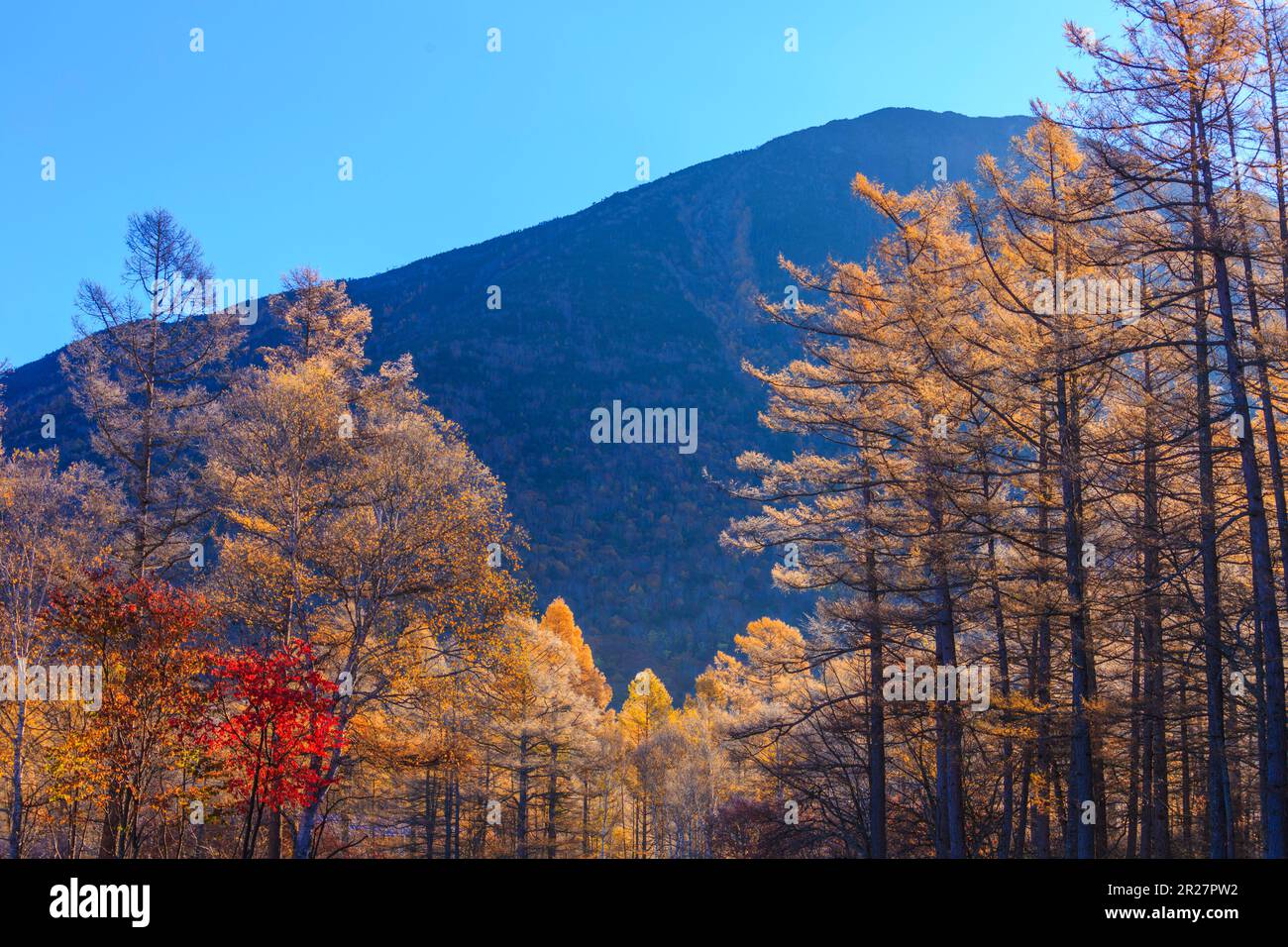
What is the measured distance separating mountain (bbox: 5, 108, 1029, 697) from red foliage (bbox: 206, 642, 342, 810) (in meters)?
74.8

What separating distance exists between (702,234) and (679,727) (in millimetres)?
163931

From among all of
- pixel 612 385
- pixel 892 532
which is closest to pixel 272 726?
pixel 892 532

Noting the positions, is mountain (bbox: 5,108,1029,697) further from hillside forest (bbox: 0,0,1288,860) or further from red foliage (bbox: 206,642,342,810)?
red foliage (bbox: 206,642,342,810)

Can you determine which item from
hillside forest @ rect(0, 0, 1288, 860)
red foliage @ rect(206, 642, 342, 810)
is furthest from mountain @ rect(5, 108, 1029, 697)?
red foliage @ rect(206, 642, 342, 810)

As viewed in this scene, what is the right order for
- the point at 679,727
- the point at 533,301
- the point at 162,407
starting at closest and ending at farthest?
1. the point at 162,407
2. the point at 679,727
3. the point at 533,301

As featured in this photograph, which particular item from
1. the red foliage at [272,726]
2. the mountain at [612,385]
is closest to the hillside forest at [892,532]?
the red foliage at [272,726]

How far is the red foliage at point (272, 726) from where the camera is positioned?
12125 mm

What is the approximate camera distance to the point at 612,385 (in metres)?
142

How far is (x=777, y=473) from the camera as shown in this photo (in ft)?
51.8

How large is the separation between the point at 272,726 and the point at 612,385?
13056cm

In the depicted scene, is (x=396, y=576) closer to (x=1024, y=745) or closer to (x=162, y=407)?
(x=162, y=407)

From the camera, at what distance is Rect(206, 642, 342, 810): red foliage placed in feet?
39.8

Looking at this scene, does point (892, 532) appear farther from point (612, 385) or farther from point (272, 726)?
point (612, 385)
